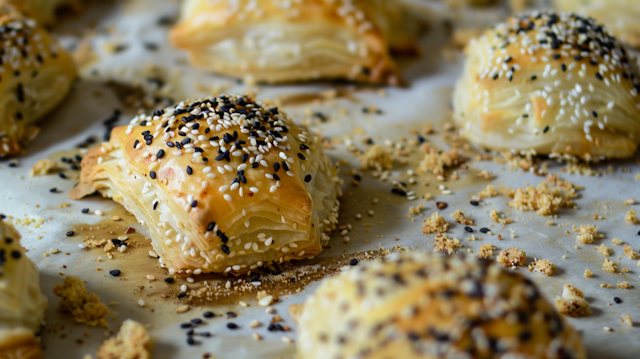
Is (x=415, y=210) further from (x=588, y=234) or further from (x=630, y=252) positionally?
(x=630, y=252)

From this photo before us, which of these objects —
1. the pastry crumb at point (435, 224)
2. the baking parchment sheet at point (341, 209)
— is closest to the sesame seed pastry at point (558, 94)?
the baking parchment sheet at point (341, 209)

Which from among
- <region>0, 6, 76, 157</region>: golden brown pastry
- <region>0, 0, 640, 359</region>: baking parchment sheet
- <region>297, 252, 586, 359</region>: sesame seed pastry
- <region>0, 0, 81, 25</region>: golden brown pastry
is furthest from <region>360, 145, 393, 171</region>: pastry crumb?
<region>0, 0, 81, 25</region>: golden brown pastry

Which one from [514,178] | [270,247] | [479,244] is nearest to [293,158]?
[270,247]

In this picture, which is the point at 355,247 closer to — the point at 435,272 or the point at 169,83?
the point at 435,272

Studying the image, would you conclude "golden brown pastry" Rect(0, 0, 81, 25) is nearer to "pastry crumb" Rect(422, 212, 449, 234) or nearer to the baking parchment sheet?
the baking parchment sheet

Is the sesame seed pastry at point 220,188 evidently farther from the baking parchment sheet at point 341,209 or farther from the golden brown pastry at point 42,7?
the golden brown pastry at point 42,7

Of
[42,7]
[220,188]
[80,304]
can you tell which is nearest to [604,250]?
[220,188]
